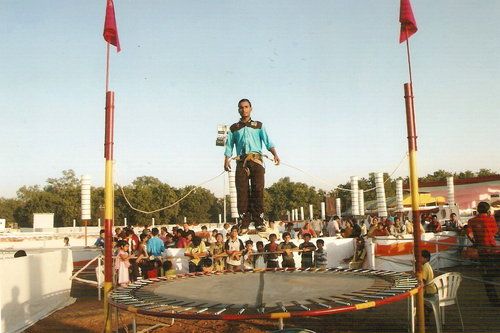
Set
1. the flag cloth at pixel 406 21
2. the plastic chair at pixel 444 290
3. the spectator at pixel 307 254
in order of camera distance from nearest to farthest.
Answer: the flag cloth at pixel 406 21 → the plastic chair at pixel 444 290 → the spectator at pixel 307 254

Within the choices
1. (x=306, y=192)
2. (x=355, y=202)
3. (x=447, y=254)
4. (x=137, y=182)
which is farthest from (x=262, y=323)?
(x=137, y=182)

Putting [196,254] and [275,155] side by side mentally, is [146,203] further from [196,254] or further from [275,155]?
[275,155]

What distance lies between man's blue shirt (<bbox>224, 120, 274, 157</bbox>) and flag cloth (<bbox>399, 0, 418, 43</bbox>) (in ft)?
6.45

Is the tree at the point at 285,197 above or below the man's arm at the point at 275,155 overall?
above

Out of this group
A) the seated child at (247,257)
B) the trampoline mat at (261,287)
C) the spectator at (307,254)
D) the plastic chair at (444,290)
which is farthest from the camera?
the spectator at (307,254)

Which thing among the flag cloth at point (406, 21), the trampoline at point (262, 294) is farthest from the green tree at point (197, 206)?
the flag cloth at point (406, 21)

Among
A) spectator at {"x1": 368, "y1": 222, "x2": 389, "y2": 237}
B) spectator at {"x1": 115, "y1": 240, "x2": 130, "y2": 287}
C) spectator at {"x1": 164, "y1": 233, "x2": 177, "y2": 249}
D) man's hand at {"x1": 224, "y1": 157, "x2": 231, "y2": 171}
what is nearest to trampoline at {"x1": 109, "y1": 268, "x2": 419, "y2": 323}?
man's hand at {"x1": 224, "y1": 157, "x2": 231, "y2": 171}

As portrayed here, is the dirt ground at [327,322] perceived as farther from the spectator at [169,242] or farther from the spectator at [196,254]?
the spectator at [169,242]

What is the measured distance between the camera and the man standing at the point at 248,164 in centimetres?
564

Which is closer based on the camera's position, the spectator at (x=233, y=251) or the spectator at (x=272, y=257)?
the spectator at (x=233, y=251)

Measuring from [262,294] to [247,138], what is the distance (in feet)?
7.19

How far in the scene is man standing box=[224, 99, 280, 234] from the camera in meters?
5.64

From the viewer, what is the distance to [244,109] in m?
5.73

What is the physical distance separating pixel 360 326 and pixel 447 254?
7.54m
